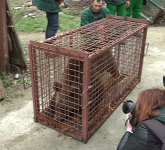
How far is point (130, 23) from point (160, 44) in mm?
2852

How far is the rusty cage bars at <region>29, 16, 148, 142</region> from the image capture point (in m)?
2.57

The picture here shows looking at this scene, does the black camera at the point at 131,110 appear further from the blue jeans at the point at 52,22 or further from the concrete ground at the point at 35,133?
the blue jeans at the point at 52,22

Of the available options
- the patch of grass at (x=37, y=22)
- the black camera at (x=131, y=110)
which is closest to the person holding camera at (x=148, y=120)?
the black camera at (x=131, y=110)

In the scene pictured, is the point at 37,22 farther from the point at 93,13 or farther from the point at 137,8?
the point at 93,13

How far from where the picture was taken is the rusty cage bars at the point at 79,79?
257 centimetres

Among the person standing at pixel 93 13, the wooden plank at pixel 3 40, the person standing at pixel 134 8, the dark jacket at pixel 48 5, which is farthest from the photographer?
the person standing at pixel 134 8

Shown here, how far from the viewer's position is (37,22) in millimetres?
8336

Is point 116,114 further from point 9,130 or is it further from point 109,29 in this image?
point 9,130

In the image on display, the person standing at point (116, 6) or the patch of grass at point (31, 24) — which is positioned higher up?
the person standing at point (116, 6)

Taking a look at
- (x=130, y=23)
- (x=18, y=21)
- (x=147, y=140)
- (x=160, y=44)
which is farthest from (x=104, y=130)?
(x=18, y=21)

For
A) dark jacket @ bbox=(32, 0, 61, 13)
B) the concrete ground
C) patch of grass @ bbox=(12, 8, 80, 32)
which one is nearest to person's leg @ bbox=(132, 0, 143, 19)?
patch of grass @ bbox=(12, 8, 80, 32)

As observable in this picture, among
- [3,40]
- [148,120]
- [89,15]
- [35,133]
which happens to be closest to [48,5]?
[89,15]

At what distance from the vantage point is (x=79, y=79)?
8.78ft

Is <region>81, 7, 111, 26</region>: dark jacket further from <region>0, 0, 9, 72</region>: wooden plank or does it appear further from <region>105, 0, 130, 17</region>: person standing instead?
<region>0, 0, 9, 72</region>: wooden plank
